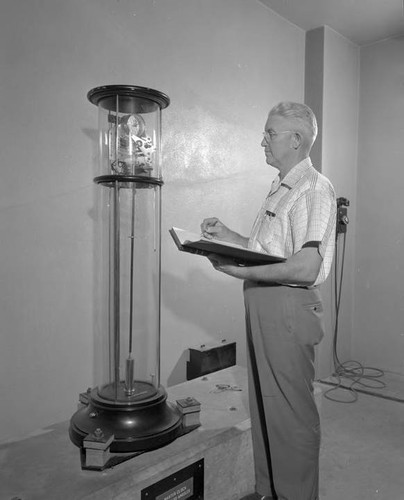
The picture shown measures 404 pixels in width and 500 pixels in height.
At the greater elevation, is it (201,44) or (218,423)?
(201,44)

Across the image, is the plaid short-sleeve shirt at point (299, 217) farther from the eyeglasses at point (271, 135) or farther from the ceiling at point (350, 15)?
the ceiling at point (350, 15)

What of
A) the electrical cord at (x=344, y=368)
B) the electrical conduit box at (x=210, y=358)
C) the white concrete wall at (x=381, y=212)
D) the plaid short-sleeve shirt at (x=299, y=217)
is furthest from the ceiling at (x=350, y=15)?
the electrical conduit box at (x=210, y=358)

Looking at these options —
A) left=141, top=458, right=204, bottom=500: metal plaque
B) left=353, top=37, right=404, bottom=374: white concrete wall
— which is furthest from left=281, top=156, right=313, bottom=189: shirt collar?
left=353, top=37, right=404, bottom=374: white concrete wall

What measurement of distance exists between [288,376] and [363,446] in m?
1.29

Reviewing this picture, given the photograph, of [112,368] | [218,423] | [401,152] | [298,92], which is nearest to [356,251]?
[401,152]

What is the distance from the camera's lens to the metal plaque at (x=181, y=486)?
153 cm

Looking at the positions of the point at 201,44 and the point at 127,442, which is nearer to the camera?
the point at 127,442

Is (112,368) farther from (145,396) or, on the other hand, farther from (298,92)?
(298,92)

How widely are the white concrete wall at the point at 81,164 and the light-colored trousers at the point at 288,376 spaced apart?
1.00 meters

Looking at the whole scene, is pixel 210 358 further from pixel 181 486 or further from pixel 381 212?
pixel 381 212

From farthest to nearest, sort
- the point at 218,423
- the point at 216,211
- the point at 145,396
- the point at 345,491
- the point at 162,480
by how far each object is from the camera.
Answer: the point at 216,211
the point at 345,491
the point at 218,423
the point at 145,396
the point at 162,480

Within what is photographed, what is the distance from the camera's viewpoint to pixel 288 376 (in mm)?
1552

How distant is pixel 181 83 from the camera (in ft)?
8.95

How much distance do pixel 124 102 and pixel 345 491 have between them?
1.84 metres
